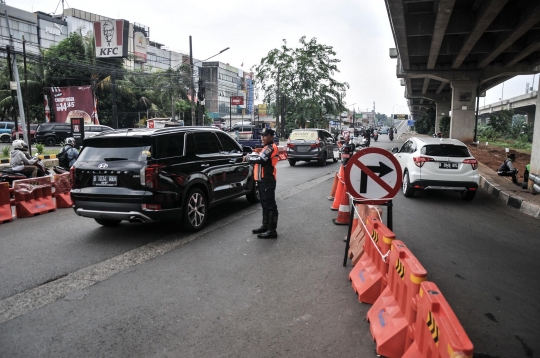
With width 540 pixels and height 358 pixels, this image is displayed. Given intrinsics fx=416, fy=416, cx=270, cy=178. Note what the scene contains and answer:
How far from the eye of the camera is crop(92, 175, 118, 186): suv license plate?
244 inches

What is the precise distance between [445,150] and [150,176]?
25.0 ft

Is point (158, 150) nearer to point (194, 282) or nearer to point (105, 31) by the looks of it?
point (194, 282)

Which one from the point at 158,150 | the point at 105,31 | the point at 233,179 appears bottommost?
the point at 233,179

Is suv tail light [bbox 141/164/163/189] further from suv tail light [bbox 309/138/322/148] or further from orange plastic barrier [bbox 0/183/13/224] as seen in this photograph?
suv tail light [bbox 309/138/322/148]

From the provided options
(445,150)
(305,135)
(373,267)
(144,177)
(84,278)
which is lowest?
(84,278)

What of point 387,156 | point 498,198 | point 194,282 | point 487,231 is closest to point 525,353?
point 387,156

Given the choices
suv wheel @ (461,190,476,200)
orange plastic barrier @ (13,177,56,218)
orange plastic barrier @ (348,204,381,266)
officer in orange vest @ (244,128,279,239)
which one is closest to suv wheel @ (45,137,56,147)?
orange plastic barrier @ (13,177,56,218)

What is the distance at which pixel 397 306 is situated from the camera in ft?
11.1

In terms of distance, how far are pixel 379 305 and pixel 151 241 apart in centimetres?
392

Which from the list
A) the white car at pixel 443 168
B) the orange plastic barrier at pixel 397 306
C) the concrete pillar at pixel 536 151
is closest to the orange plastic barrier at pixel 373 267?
the orange plastic barrier at pixel 397 306

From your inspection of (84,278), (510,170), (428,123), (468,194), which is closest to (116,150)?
(84,278)

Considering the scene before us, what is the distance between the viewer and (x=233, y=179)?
27.0 feet

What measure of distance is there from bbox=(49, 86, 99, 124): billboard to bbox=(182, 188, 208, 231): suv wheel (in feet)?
110

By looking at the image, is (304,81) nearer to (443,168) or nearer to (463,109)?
(463,109)
